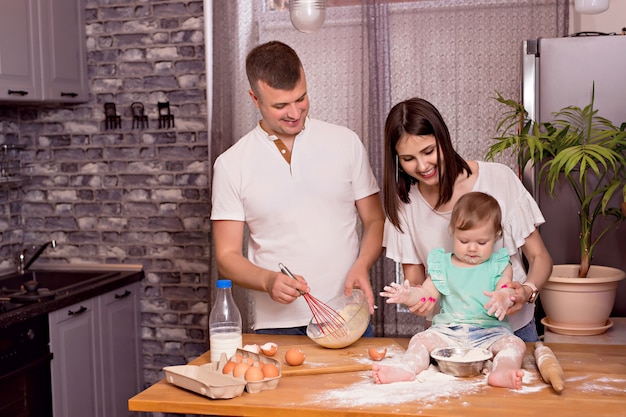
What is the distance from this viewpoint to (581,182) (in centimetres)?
275

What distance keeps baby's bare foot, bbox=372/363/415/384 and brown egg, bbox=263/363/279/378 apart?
0.23 metres

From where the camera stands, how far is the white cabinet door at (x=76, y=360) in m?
3.40

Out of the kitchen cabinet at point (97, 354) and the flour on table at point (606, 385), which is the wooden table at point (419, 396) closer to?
the flour on table at point (606, 385)

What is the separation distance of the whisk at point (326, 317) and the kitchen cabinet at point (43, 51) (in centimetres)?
193

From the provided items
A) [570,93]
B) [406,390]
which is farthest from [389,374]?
[570,93]

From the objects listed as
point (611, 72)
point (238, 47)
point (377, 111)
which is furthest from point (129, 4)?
point (611, 72)

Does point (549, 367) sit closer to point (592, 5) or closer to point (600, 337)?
point (600, 337)

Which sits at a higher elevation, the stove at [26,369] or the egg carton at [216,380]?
the egg carton at [216,380]

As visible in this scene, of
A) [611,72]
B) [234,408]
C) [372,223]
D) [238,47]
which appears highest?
[238,47]

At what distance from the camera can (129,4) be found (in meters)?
4.03

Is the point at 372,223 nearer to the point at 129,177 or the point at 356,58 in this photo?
the point at 356,58

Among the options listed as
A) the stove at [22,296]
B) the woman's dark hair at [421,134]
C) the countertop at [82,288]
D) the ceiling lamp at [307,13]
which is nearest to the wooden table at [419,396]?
the woman's dark hair at [421,134]

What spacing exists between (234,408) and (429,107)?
95cm

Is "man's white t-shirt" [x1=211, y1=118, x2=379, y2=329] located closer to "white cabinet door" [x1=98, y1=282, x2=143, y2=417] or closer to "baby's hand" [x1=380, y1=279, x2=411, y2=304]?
"baby's hand" [x1=380, y1=279, x2=411, y2=304]
